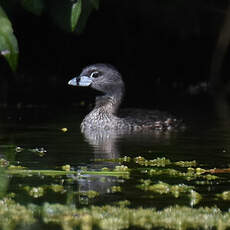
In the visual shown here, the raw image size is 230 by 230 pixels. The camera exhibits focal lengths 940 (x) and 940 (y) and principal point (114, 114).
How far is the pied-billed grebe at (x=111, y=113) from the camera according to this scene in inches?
589

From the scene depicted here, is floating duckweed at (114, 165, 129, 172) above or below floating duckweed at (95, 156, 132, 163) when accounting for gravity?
below

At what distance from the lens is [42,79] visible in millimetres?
28938

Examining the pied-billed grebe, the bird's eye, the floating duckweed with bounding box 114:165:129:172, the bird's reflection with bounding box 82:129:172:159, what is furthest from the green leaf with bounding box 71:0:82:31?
the bird's eye

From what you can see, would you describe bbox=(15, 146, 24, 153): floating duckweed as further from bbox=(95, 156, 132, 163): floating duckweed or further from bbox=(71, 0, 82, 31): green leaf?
bbox=(71, 0, 82, 31): green leaf

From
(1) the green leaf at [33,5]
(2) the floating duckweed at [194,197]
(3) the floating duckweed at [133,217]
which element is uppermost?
(1) the green leaf at [33,5]

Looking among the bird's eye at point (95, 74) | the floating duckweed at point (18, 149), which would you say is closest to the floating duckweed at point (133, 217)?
the floating duckweed at point (18, 149)

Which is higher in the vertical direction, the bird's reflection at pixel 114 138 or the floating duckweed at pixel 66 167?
the bird's reflection at pixel 114 138

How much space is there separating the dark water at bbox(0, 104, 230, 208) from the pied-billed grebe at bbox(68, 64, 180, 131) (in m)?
0.35

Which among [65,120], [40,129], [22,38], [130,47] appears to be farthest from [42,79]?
[40,129]

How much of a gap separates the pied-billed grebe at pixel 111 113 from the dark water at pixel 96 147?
1.14 feet

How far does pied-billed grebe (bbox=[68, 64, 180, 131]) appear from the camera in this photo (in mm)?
14969

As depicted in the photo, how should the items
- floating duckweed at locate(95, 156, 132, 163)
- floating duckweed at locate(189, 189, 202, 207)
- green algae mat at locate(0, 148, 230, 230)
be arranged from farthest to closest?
floating duckweed at locate(95, 156, 132, 163)
floating duckweed at locate(189, 189, 202, 207)
green algae mat at locate(0, 148, 230, 230)

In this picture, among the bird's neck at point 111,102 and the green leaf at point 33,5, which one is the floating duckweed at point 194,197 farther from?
the bird's neck at point 111,102

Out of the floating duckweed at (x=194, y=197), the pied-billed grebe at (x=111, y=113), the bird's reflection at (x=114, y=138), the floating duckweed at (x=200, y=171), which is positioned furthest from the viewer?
the pied-billed grebe at (x=111, y=113)
